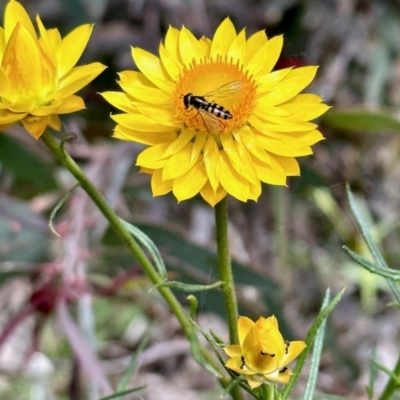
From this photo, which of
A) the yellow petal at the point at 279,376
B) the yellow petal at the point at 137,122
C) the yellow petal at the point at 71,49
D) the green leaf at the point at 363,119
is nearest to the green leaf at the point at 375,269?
the yellow petal at the point at 279,376

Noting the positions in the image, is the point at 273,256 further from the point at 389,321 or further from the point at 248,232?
the point at 389,321

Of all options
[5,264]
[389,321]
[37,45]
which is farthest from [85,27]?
[389,321]

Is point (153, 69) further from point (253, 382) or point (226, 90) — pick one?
point (253, 382)

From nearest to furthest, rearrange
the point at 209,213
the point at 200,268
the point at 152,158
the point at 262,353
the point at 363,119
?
the point at 262,353 < the point at 152,158 < the point at 200,268 < the point at 363,119 < the point at 209,213

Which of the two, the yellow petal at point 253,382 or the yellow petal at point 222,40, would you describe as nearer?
the yellow petal at point 253,382

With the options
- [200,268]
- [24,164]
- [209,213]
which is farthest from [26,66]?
[209,213]

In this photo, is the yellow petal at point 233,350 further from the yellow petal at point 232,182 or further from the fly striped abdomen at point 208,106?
the fly striped abdomen at point 208,106
